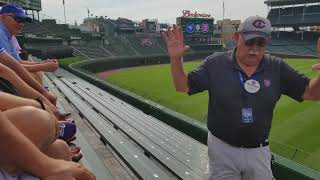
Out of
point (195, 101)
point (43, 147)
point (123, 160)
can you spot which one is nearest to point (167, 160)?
point (123, 160)

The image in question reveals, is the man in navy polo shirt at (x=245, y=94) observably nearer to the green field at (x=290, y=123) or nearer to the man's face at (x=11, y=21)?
the man's face at (x=11, y=21)

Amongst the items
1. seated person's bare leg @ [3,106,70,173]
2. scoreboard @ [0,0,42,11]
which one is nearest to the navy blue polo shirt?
seated person's bare leg @ [3,106,70,173]

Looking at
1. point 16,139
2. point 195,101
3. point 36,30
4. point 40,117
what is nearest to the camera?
point 16,139

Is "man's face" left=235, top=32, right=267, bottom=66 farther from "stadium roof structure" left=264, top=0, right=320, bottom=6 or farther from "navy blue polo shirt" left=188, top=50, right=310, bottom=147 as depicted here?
"stadium roof structure" left=264, top=0, right=320, bottom=6

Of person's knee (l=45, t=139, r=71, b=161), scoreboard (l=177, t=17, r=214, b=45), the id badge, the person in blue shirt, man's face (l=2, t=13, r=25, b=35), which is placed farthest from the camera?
scoreboard (l=177, t=17, r=214, b=45)

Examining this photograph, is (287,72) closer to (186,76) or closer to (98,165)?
(186,76)

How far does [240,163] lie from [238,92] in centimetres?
58

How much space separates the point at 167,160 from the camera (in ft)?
16.6

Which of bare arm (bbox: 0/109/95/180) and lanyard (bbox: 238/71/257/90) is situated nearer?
bare arm (bbox: 0/109/95/180)

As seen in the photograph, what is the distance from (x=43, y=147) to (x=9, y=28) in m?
2.75

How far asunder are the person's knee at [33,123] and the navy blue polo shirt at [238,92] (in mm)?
1840

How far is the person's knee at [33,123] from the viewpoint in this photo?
166 centimetres

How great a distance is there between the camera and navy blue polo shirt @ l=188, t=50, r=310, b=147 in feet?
10.6

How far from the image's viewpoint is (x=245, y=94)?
127 inches
